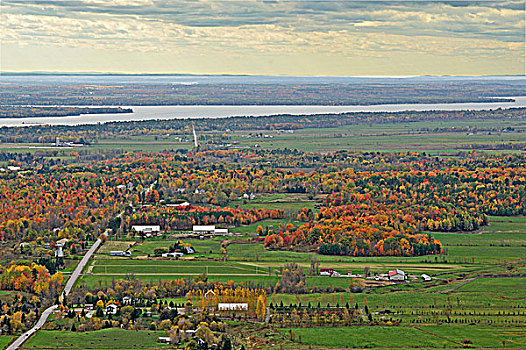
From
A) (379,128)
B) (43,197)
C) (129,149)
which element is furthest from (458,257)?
(379,128)

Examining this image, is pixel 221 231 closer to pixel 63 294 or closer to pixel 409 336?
pixel 63 294

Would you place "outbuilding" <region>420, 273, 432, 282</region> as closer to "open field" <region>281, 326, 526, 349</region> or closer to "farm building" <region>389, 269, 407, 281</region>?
"farm building" <region>389, 269, 407, 281</region>

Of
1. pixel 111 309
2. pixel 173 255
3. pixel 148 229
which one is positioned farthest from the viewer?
pixel 148 229

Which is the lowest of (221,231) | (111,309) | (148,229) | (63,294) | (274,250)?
(111,309)

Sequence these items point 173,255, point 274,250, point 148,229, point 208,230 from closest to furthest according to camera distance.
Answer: point 173,255 → point 274,250 → point 148,229 → point 208,230

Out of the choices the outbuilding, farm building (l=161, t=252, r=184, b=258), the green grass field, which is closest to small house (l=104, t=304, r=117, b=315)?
the green grass field

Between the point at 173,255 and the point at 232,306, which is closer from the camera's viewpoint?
the point at 232,306

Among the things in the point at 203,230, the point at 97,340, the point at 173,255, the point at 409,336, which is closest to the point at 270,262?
the point at 173,255
